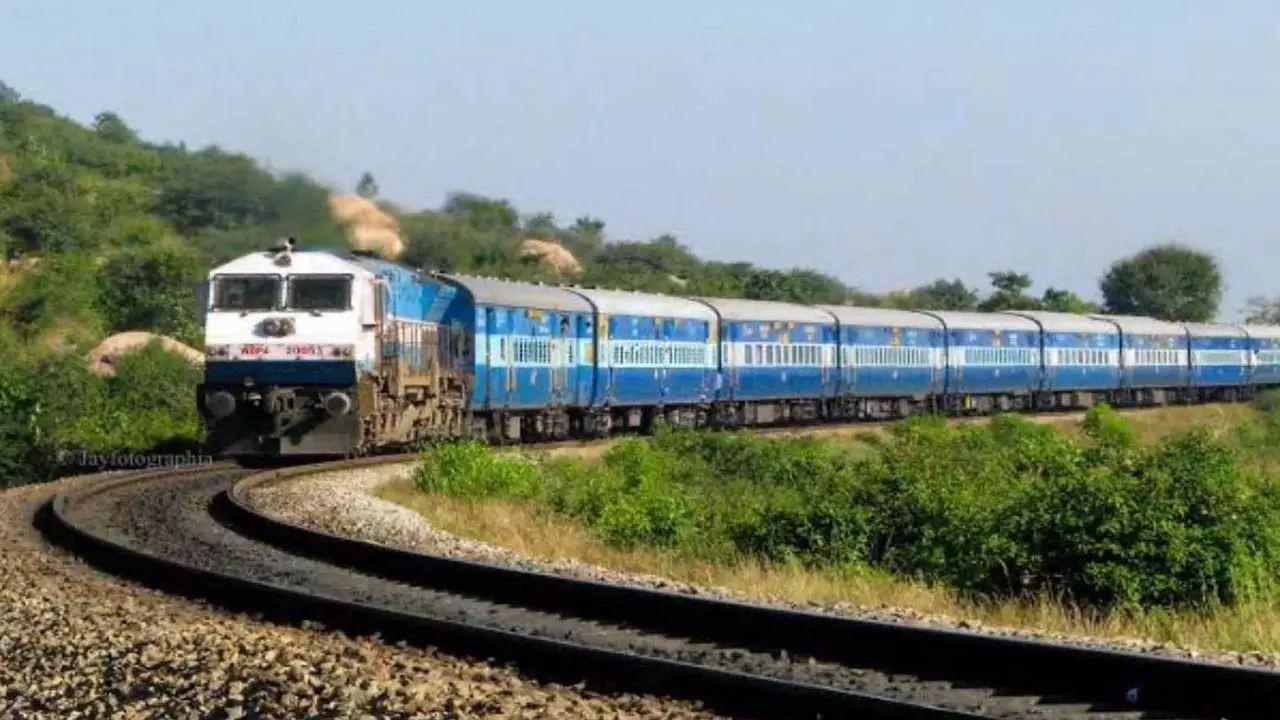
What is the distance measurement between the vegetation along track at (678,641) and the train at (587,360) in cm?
878

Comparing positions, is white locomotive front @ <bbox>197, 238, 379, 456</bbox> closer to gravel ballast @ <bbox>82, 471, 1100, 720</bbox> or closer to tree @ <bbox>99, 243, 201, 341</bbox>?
gravel ballast @ <bbox>82, 471, 1100, 720</bbox>

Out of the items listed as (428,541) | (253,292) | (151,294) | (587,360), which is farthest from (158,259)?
(428,541)

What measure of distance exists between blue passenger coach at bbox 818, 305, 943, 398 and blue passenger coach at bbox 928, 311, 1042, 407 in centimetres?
77

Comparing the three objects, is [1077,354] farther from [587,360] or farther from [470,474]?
[470,474]

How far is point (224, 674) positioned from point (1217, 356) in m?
63.0

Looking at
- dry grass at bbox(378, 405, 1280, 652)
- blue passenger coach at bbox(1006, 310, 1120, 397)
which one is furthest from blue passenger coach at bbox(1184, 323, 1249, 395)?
dry grass at bbox(378, 405, 1280, 652)

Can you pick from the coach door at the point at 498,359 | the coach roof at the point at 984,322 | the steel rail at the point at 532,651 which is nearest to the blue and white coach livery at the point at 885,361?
the coach roof at the point at 984,322

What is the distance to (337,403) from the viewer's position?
24.9 metres

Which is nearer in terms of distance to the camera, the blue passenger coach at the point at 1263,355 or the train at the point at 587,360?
the train at the point at 587,360

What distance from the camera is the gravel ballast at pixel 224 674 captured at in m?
7.79

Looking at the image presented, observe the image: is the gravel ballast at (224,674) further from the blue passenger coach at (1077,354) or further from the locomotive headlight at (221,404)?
the blue passenger coach at (1077,354)

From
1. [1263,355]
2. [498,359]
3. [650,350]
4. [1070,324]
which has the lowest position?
[498,359]

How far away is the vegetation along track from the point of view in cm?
734

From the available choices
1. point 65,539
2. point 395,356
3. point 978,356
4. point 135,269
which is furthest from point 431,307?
point 135,269
